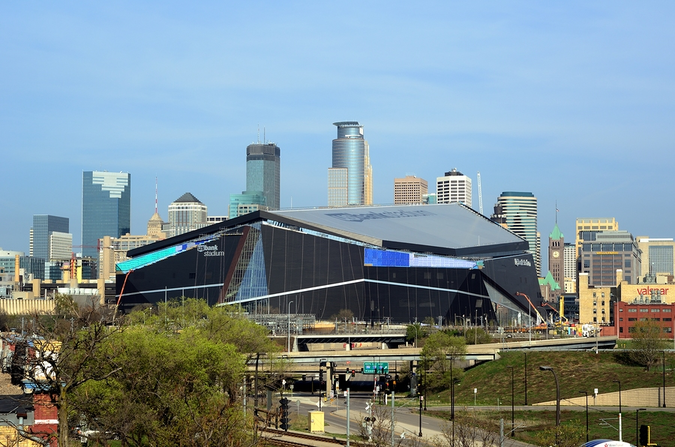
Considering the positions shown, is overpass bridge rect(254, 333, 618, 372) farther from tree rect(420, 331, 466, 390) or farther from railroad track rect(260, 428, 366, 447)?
railroad track rect(260, 428, 366, 447)

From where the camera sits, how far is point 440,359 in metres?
133

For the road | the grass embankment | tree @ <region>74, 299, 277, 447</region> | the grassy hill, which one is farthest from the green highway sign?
tree @ <region>74, 299, 277, 447</region>

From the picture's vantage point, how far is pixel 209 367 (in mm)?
77750

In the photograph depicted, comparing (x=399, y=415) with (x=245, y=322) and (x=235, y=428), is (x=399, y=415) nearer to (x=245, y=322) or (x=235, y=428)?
(x=245, y=322)

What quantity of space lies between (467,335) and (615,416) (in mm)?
76826

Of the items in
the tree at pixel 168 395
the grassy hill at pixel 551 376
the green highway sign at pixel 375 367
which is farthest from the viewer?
the green highway sign at pixel 375 367

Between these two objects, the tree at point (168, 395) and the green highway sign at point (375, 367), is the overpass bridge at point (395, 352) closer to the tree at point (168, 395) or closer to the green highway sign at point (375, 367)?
the green highway sign at point (375, 367)

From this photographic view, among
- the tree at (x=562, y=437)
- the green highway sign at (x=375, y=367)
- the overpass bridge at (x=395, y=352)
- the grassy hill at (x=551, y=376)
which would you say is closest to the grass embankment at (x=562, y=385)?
the grassy hill at (x=551, y=376)

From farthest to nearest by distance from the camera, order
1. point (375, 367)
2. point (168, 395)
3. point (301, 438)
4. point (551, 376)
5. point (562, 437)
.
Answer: point (375, 367) < point (551, 376) < point (301, 438) < point (562, 437) < point (168, 395)

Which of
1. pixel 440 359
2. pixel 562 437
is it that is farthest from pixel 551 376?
pixel 562 437

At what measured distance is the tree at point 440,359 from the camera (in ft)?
431

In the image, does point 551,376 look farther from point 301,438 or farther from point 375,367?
point 301,438

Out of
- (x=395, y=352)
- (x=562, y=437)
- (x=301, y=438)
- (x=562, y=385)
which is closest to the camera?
(x=562, y=437)

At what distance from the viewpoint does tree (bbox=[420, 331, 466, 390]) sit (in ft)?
431
